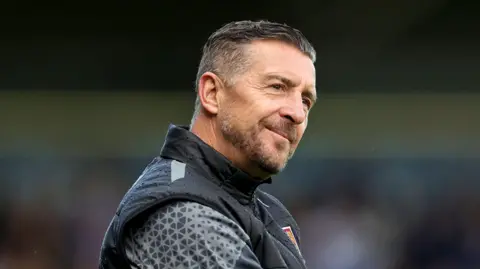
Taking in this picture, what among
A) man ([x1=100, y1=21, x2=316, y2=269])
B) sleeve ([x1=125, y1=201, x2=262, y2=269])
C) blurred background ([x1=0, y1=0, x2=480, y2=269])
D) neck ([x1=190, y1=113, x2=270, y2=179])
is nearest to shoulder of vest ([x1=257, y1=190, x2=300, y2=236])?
man ([x1=100, y1=21, x2=316, y2=269])

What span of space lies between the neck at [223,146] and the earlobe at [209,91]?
0.02 metres

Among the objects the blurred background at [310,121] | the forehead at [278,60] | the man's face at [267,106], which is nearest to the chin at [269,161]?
the man's face at [267,106]

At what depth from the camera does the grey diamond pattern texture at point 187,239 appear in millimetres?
858

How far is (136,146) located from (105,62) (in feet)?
1.15

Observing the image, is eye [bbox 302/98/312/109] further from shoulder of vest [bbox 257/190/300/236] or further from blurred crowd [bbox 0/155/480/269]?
blurred crowd [bbox 0/155/480/269]

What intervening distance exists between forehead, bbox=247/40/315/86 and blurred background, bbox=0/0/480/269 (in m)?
1.68

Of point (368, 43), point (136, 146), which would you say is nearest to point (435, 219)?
point (368, 43)

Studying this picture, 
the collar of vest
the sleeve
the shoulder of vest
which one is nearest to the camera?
the sleeve

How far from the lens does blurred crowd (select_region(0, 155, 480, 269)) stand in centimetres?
271

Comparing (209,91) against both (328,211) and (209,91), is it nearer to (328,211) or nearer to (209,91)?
(209,91)

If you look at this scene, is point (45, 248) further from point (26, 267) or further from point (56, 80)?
point (56, 80)

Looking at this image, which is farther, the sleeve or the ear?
the ear

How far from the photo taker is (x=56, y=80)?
8.90ft

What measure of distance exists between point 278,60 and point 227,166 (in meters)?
0.17
